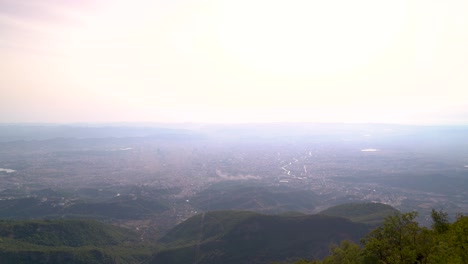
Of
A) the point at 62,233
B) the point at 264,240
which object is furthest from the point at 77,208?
the point at 264,240

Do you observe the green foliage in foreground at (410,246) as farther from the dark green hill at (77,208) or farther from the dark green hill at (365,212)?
the dark green hill at (77,208)

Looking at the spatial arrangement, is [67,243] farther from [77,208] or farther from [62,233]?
[77,208]

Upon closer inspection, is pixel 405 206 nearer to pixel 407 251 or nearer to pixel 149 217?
pixel 149 217

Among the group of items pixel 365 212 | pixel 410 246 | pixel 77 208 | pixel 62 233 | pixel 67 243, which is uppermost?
pixel 410 246

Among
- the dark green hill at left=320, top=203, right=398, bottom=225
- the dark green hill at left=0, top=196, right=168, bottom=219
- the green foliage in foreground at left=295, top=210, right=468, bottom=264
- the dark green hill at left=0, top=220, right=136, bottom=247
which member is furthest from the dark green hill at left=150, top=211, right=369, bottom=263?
the dark green hill at left=0, top=196, right=168, bottom=219

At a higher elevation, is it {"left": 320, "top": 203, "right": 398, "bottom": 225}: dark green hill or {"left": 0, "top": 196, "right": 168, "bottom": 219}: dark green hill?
{"left": 320, "top": 203, "right": 398, "bottom": 225}: dark green hill

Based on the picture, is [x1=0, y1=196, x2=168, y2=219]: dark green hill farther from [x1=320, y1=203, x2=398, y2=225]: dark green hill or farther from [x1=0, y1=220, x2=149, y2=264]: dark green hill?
[x1=320, y1=203, x2=398, y2=225]: dark green hill

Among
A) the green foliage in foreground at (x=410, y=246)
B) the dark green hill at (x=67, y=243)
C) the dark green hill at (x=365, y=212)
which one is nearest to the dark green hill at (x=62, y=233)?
the dark green hill at (x=67, y=243)
